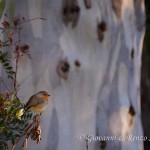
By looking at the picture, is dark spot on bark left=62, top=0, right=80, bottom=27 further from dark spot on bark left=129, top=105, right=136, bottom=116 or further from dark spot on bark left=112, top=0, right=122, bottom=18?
dark spot on bark left=129, top=105, right=136, bottom=116

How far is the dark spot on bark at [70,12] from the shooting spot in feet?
6.82

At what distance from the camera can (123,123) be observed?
2.35 m

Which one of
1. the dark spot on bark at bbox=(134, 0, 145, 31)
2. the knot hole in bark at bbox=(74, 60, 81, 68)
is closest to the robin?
the knot hole in bark at bbox=(74, 60, 81, 68)

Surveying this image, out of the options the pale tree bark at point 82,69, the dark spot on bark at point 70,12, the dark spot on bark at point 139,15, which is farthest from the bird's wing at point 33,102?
the dark spot on bark at point 139,15

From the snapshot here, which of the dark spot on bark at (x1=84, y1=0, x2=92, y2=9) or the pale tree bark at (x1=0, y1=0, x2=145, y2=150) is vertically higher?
the dark spot on bark at (x1=84, y1=0, x2=92, y2=9)

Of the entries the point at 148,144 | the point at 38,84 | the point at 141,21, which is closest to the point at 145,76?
the point at 148,144

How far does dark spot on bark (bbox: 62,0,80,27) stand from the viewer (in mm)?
2080

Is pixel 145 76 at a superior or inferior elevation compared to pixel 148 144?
superior

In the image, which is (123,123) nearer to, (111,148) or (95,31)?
(111,148)

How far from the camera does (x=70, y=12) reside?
2.11 meters

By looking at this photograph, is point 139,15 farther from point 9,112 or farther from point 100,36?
point 9,112

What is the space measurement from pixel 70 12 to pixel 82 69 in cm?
25

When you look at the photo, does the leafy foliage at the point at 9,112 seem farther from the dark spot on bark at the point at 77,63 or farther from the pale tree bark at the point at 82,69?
the dark spot on bark at the point at 77,63

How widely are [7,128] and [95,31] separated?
3.02 ft
